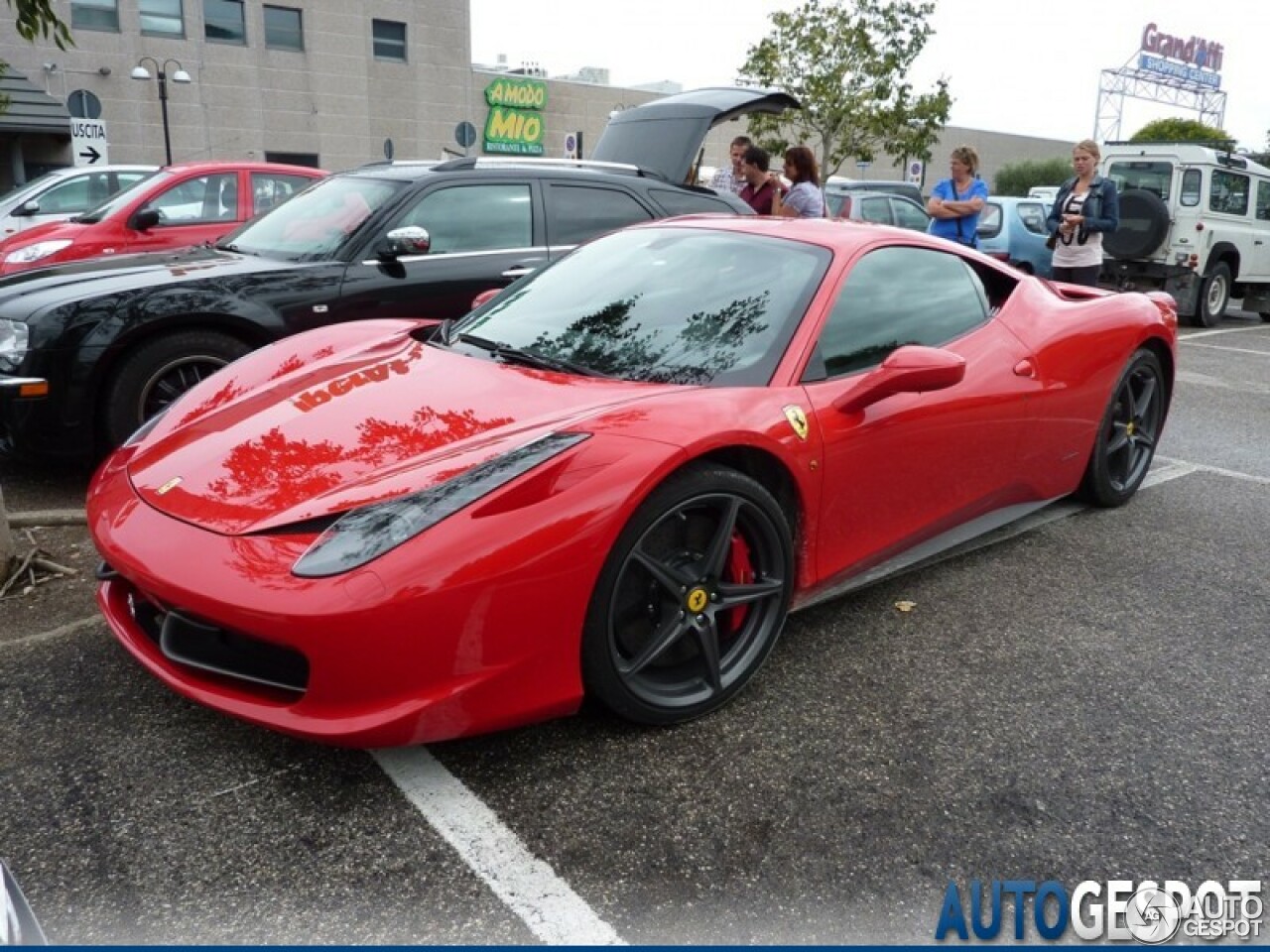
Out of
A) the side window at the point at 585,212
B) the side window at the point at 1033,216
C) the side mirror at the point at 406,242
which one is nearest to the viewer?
the side mirror at the point at 406,242

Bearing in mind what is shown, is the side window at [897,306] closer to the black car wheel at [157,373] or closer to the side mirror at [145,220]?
the black car wheel at [157,373]

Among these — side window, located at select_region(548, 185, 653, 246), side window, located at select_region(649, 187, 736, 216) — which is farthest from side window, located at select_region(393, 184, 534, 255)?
side window, located at select_region(649, 187, 736, 216)

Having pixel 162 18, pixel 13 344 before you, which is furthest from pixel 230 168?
pixel 162 18

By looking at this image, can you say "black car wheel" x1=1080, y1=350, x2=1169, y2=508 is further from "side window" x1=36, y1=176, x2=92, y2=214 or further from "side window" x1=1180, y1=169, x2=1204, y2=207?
"side window" x1=36, y1=176, x2=92, y2=214

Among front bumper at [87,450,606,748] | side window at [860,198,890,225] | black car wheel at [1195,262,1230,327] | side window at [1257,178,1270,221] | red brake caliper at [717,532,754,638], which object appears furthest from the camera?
side window at [860,198,890,225]

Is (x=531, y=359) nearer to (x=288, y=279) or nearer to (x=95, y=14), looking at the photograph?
(x=288, y=279)

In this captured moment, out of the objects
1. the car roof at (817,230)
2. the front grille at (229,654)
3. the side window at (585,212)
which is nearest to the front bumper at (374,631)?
the front grille at (229,654)

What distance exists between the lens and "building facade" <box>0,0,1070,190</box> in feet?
79.6

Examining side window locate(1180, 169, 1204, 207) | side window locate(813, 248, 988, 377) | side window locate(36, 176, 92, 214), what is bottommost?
side window locate(813, 248, 988, 377)

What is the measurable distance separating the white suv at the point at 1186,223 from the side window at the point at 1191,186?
0.03 ft

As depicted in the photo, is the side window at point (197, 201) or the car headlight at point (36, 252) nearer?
the car headlight at point (36, 252)

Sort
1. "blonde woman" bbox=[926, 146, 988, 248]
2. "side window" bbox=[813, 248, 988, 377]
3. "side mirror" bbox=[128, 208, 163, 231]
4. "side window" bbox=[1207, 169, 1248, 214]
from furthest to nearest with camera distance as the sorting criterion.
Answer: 1. "side window" bbox=[1207, 169, 1248, 214]
2. "blonde woman" bbox=[926, 146, 988, 248]
3. "side mirror" bbox=[128, 208, 163, 231]
4. "side window" bbox=[813, 248, 988, 377]

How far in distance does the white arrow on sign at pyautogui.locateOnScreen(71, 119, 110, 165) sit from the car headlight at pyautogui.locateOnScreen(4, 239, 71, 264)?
276 inches

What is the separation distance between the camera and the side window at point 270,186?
329 inches
